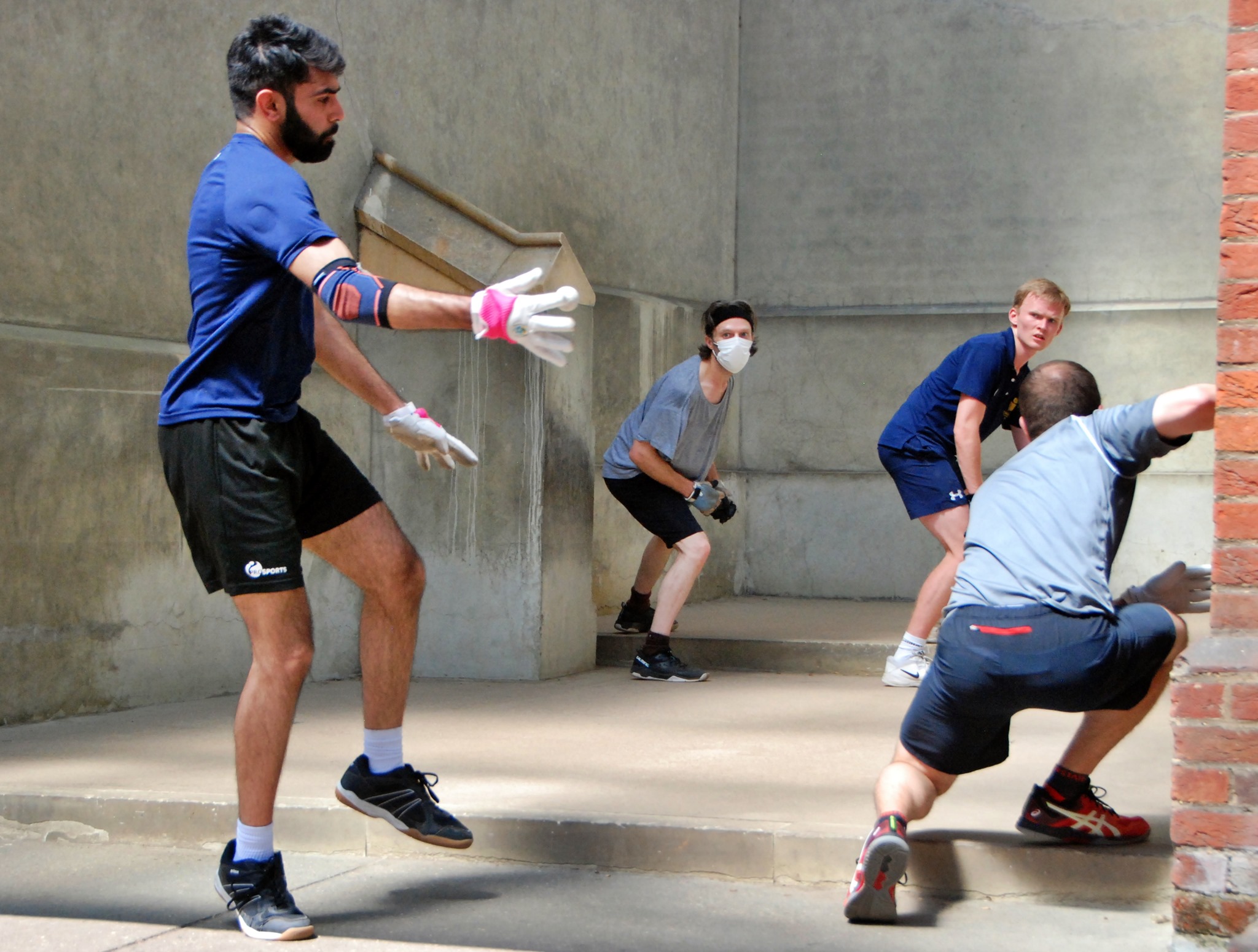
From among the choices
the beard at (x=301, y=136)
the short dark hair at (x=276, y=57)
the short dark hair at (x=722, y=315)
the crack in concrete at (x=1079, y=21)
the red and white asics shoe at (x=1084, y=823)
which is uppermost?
the crack in concrete at (x=1079, y=21)

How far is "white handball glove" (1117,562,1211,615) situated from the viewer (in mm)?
3492

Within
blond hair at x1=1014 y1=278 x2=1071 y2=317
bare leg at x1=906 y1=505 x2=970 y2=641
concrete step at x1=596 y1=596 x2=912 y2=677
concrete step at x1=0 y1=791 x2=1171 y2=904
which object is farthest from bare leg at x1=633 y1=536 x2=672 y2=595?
concrete step at x1=0 y1=791 x2=1171 y2=904

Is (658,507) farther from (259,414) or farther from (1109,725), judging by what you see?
(259,414)

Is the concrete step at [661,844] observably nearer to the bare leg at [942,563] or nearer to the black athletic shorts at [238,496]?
the black athletic shorts at [238,496]

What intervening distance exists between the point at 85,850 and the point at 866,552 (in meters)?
6.52

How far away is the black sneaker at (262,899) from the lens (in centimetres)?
324

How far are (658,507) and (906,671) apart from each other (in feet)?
4.41

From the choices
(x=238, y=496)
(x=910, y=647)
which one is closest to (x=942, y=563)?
(x=910, y=647)

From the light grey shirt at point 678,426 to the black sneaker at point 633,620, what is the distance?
0.87 m

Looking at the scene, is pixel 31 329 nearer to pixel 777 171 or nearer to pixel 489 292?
pixel 489 292

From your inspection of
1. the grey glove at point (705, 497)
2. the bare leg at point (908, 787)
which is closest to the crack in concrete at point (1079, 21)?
the grey glove at point (705, 497)

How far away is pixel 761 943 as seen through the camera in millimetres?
3229

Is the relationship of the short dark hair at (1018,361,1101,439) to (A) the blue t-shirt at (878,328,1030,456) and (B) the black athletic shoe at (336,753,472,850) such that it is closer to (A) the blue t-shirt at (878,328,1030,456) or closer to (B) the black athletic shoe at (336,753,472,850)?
Answer: (B) the black athletic shoe at (336,753,472,850)

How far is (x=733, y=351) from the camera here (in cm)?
658
